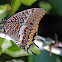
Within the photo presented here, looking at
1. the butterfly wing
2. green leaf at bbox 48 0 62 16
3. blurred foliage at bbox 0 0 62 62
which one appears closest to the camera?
the butterfly wing

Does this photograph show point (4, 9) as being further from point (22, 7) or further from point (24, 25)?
point (24, 25)

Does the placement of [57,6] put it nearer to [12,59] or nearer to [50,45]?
[50,45]

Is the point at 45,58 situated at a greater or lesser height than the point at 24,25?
lesser

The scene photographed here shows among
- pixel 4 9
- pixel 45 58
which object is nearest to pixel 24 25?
pixel 4 9

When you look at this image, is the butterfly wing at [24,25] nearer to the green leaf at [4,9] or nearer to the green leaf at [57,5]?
the green leaf at [4,9]

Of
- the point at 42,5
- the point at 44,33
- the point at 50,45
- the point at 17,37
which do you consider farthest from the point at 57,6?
the point at 17,37

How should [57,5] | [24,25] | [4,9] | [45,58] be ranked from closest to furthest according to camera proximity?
[24,25] → [4,9] → [45,58] → [57,5]

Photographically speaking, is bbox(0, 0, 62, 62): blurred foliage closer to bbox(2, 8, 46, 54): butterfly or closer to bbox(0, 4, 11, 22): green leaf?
bbox(0, 4, 11, 22): green leaf

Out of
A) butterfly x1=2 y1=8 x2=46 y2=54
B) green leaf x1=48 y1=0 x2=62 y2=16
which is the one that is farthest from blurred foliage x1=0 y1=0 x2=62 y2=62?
butterfly x1=2 y1=8 x2=46 y2=54
